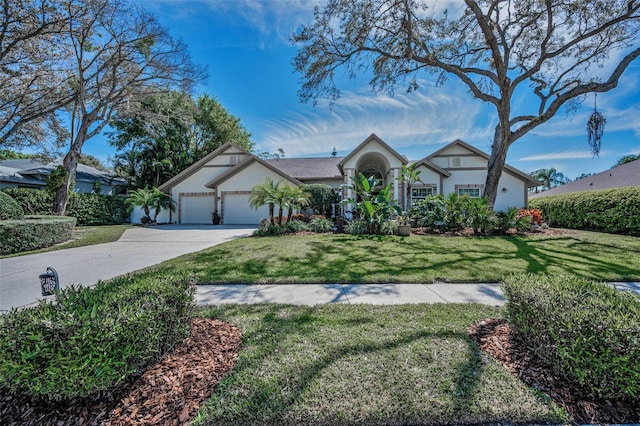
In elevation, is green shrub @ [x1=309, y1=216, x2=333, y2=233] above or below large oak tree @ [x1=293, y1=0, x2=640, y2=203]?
below

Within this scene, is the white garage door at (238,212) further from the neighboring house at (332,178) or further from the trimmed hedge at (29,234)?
the trimmed hedge at (29,234)

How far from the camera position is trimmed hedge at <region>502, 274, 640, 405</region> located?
6.93 feet

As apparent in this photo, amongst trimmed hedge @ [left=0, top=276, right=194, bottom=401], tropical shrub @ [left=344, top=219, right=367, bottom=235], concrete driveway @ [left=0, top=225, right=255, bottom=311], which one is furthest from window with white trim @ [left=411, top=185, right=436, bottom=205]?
trimmed hedge @ [left=0, top=276, right=194, bottom=401]

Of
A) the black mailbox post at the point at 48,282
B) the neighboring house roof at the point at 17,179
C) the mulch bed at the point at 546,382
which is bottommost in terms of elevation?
the mulch bed at the point at 546,382

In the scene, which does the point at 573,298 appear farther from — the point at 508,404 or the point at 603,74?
the point at 603,74

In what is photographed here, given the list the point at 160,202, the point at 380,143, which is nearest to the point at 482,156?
the point at 380,143

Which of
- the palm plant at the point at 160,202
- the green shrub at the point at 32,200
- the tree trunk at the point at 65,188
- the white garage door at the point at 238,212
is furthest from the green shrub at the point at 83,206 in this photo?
the white garage door at the point at 238,212

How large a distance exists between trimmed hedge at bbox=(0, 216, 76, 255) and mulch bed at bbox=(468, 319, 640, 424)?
44.4 feet

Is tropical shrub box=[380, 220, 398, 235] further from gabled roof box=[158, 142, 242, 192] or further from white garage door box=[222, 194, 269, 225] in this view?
gabled roof box=[158, 142, 242, 192]

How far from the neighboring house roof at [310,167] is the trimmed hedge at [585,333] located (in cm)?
1842

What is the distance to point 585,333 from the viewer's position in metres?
2.27

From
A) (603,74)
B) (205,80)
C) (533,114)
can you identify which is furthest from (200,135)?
(603,74)

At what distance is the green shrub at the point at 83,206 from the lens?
51.8ft

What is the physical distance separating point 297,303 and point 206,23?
1168cm
